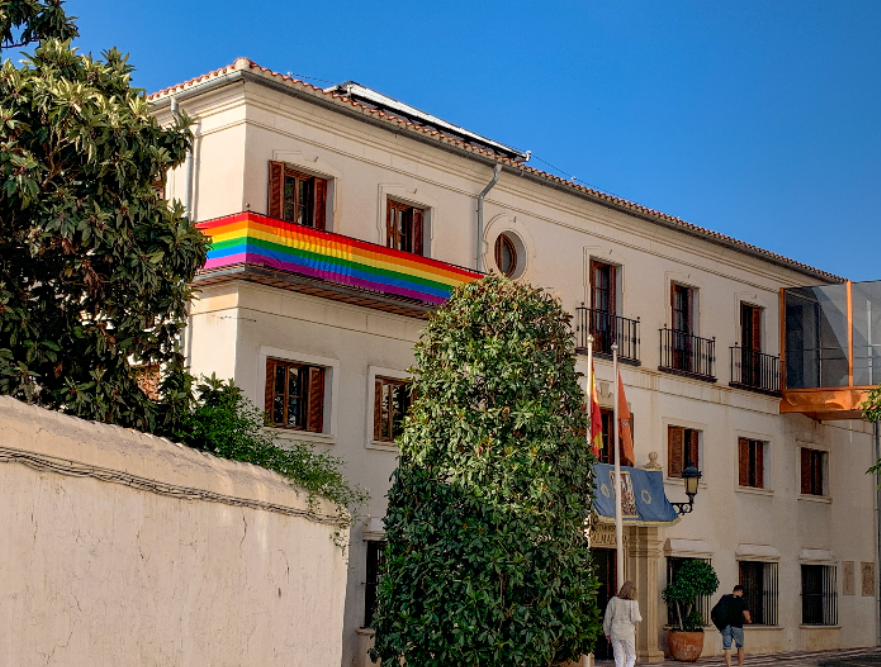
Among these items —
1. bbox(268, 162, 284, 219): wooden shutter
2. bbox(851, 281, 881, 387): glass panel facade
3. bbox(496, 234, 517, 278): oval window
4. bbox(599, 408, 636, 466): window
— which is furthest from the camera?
bbox(851, 281, 881, 387): glass panel facade

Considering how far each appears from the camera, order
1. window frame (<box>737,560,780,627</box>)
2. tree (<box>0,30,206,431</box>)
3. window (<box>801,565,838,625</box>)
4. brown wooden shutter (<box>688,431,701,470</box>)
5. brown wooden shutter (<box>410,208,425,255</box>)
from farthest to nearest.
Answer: window (<box>801,565,838,625</box>), window frame (<box>737,560,780,627</box>), brown wooden shutter (<box>688,431,701,470</box>), brown wooden shutter (<box>410,208,425,255</box>), tree (<box>0,30,206,431</box>)

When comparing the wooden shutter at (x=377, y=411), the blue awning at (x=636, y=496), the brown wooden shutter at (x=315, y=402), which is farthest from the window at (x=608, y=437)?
the brown wooden shutter at (x=315, y=402)

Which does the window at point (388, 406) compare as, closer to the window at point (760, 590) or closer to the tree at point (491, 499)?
the tree at point (491, 499)

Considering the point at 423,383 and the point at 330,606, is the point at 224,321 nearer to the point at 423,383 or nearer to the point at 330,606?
the point at 423,383

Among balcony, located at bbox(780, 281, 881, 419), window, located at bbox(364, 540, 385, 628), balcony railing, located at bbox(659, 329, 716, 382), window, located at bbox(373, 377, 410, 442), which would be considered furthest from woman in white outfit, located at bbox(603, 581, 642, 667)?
balcony, located at bbox(780, 281, 881, 419)

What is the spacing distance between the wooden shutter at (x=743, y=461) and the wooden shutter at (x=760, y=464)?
18.2 inches

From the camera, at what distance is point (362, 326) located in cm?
1972

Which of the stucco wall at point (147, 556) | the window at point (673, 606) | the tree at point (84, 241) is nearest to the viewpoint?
the stucco wall at point (147, 556)

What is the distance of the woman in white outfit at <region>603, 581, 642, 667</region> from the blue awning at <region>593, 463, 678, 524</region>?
16.5ft

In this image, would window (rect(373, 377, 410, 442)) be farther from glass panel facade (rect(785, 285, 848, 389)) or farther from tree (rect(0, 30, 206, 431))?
glass panel facade (rect(785, 285, 848, 389))

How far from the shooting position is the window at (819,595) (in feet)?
95.3

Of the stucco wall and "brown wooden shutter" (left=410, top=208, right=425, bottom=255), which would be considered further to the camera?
"brown wooden shutter" (left=410, top=208, right=425, bottom=255)

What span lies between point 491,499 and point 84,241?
689 centimetres

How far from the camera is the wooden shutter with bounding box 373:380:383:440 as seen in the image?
19.8 metres
